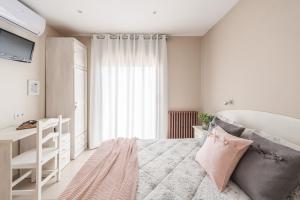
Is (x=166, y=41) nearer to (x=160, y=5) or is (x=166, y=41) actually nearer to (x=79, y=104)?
(x=160, y=5)

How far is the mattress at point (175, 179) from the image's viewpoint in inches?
47.8

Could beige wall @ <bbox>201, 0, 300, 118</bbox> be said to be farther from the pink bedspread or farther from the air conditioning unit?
the air conditioning unit

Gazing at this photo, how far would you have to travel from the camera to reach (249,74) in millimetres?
2258

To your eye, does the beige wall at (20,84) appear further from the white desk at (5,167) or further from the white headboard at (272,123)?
the white headboard at (272,123)

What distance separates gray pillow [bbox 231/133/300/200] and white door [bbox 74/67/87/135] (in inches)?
118

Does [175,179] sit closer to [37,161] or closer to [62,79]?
[37,161]

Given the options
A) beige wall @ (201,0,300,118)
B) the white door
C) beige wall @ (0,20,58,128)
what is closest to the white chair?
beige wall @ (0,20,58,128)

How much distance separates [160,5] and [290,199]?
2.62 m

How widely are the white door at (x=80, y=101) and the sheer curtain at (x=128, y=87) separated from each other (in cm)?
15

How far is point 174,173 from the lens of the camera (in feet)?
5.00

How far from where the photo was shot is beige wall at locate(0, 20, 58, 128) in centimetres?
241

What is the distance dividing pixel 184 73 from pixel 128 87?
4.31 ft

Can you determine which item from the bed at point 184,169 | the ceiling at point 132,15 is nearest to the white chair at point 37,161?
the bed at point 184,169

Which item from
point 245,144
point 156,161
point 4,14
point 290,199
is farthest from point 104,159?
point 4,14
